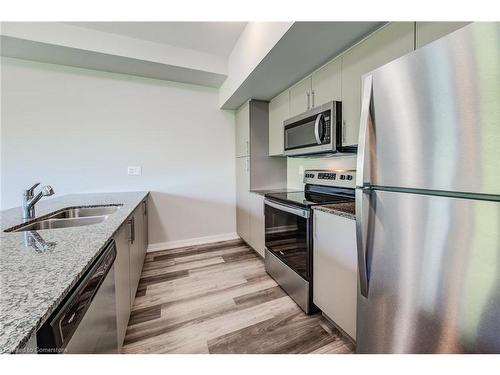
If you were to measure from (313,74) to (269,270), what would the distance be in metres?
1.97

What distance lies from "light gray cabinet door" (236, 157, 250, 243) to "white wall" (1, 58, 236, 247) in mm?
157

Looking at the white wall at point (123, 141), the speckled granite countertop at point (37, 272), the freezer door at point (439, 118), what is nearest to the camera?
the speckled granite countertop at point (37, 272)

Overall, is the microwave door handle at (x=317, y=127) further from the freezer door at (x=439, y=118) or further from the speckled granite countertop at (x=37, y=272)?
the speckled granite countertop at (x=37, y=272)

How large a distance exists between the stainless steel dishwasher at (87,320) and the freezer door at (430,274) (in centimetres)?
106

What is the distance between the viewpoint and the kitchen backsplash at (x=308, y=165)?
200cm

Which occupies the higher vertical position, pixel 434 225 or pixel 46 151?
pixel 46 151

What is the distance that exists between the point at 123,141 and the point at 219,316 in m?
2.41

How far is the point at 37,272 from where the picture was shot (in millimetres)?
630

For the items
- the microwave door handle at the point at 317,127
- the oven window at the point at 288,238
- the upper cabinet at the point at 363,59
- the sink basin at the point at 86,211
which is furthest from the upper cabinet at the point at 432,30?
the sink basin at the point at 86,211

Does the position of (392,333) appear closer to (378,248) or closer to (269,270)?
(378,248)

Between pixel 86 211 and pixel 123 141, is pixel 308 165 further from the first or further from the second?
pixel 123 141

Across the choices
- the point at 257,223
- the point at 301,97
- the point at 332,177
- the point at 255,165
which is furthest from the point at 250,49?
the point at 257,223
